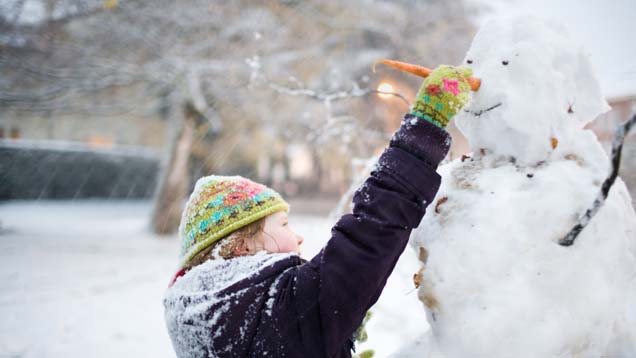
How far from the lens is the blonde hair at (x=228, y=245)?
3.93ft

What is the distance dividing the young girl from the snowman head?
0.17m

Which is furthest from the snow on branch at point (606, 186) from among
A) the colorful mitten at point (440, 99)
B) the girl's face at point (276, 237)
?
the girl's face at point (276, 237)

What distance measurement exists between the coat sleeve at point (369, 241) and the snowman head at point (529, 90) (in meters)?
0.25

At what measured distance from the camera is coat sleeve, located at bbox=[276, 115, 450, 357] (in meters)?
0.98

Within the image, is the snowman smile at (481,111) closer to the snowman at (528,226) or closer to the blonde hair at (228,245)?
the snowman at (528,226)

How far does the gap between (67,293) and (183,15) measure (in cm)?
451

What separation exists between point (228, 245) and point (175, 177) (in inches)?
358

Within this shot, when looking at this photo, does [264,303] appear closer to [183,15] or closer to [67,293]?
[67,293]

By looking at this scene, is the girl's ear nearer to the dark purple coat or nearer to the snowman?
the dark purple coat

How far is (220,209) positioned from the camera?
123 cm

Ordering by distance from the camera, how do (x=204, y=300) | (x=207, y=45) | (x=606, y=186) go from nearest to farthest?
(x=606, y=186) → (x=204, y=300) → (x=207, y=45)

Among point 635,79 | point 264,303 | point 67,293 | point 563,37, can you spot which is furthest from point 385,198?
point 67,293

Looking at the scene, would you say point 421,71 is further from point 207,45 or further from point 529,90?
point 207,45

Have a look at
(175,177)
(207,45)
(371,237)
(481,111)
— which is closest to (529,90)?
(481,111)
